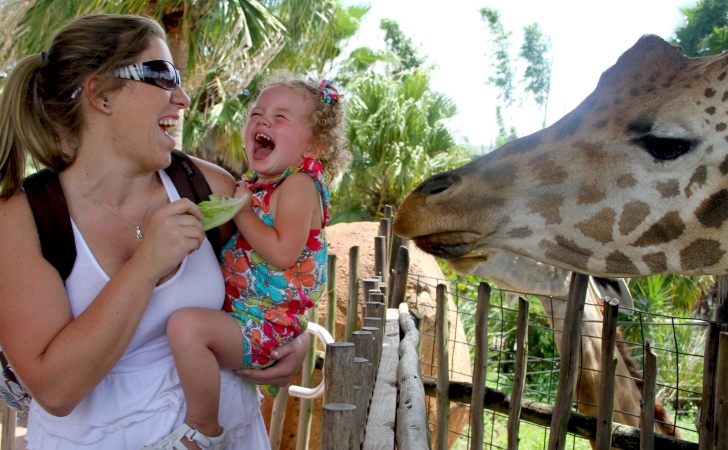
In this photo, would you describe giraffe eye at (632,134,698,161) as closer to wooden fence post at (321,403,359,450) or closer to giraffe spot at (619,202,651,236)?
giraffe spot at (619,202,651,236)

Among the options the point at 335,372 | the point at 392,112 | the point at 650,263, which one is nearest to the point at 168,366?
the point at 335,372

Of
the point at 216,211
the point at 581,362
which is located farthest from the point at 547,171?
the point at 581,362

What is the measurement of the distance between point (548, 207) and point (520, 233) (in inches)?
5.2

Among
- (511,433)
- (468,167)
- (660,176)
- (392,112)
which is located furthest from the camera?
(392,112)

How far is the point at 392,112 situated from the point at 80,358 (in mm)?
13276

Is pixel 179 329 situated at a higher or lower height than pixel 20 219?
lower

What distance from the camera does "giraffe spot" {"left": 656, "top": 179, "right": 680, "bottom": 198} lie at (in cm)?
212

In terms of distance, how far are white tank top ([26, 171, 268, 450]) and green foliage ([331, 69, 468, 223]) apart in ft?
38.6

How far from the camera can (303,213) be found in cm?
220

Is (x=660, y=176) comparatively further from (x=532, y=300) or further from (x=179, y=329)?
(x=532, y=300)

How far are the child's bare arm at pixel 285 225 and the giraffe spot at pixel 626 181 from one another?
103 cm

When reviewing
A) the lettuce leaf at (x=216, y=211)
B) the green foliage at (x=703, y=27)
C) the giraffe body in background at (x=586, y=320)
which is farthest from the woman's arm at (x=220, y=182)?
the green foliage at (x=703, y=27)

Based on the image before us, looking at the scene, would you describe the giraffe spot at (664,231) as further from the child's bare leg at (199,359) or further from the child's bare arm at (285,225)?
the child's bare leg at (199,359)

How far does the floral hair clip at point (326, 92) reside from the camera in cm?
253
